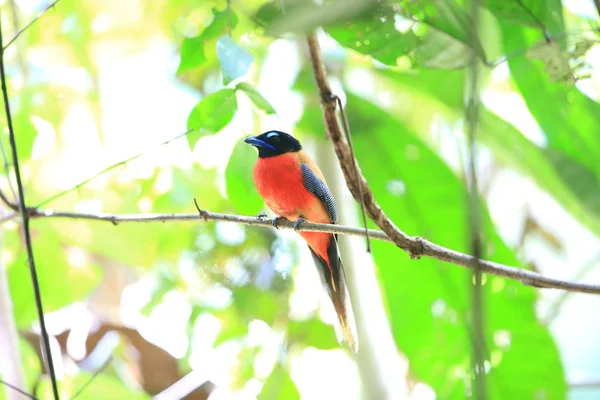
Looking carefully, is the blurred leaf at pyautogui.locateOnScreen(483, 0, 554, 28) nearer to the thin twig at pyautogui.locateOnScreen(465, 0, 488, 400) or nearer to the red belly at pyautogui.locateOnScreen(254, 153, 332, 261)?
the red belly at pyautogui.locateOnScreen(254, 153, 332, 261)

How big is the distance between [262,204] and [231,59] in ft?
1.00

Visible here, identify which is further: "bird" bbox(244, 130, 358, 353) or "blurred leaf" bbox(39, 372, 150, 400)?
"blurred leaf" bbox(39, 372, 150, 400)

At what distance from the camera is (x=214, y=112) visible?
2.84 feet

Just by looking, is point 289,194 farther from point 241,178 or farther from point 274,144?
point 241,178

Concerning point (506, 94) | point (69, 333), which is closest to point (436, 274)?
point (506, 94)

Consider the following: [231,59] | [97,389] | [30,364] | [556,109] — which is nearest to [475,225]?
[231,59]

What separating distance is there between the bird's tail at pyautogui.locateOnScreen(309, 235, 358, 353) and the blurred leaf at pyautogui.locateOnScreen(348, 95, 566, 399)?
9.3 inches

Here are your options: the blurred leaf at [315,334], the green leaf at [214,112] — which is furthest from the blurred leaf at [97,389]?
the green leaf at [214,112]

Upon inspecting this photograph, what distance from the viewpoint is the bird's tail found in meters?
0.94

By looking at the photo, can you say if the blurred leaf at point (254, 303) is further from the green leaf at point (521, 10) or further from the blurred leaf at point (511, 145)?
the green leaf at point (521, 10)

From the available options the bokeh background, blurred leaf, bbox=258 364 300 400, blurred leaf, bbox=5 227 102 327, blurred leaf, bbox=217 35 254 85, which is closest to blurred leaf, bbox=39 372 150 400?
the bokeh background

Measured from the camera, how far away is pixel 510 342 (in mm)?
1220

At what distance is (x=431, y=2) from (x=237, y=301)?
95 centimetres

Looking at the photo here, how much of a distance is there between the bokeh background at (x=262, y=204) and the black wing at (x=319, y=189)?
4 centimetres
